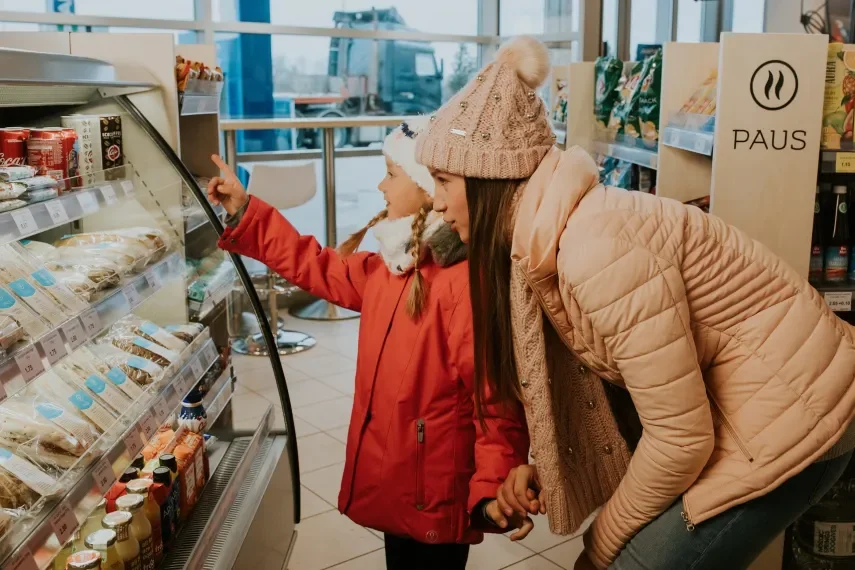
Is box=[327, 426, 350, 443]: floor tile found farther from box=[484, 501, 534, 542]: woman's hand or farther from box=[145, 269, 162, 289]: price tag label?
box=[484, 501, 534, 542]: woman's hand

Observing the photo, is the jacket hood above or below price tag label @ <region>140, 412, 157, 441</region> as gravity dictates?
above

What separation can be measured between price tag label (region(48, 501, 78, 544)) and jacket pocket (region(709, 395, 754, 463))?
1.20 metres

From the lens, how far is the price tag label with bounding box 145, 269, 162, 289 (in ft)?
7.41

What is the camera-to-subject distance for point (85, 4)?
6.14 metres

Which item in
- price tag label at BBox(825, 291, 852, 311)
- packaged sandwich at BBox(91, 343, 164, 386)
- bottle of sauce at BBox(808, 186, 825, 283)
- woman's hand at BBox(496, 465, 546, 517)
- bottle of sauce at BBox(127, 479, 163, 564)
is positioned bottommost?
bottle of sauce at BBox(127, 479, 163, 564)

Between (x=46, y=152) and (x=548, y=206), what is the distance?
49.4 inches

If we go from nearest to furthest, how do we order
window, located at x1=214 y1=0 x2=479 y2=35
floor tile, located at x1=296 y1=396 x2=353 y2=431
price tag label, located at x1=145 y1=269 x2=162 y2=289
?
price tag label, located at x1=145 y1=269 x2=162 y2=289
floor tile, located at x1=296 y1=396 x2=353 y2=431
window, located at x1=214 y1=0 x2=479 y2=35

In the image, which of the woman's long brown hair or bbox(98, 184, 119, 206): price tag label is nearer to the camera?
the woman's long brown hair

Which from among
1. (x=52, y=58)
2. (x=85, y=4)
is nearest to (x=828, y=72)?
(x=52, y=58)

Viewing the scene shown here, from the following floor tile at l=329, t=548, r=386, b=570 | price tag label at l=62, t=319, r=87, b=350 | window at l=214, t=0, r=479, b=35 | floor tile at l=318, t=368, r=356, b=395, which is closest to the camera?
price tag label at l=62, t=319, r=87, b=350

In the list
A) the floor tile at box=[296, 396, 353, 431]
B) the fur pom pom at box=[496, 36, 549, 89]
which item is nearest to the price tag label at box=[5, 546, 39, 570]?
the fur pom pom at box=[496, 36, 549, 89]

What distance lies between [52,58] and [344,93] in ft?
19.3

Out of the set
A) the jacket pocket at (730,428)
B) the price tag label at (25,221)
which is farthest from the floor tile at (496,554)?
the price tag label at (25,221)

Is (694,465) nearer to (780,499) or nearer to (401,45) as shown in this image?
(780,499)
